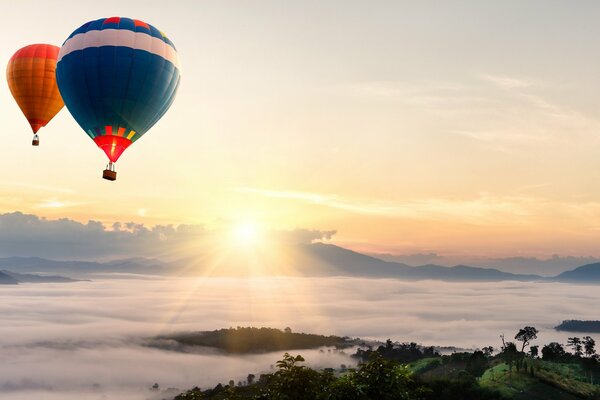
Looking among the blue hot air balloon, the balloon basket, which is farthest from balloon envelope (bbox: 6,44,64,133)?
the balloon basket

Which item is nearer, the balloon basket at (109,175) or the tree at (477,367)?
the balloon basket at (109,175)

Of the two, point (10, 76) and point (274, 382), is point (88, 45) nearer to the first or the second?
point (10, 76)

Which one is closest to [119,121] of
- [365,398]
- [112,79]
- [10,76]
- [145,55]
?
[112,79]

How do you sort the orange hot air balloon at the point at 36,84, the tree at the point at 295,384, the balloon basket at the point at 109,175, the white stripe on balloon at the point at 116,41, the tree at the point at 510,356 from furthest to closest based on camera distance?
the tree at the point at 510,356
the orange hot air balloon at the point at 36,84
the white stripe on balloon at the point at 116,41
the balloon basket at the point at 109,175
the tree at the point at 295,384

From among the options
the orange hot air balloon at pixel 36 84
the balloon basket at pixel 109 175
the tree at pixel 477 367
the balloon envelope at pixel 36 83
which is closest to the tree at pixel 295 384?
the balloon basket at pixel 109 175

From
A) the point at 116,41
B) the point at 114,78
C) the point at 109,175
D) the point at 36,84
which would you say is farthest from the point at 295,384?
the point at 36,84

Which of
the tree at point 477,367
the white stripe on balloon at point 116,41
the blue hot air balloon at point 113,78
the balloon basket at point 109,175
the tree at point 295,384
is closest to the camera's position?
the tree at point 295,384

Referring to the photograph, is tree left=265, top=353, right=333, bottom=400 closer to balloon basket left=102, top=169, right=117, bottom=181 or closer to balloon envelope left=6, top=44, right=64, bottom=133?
balloon basket left=102, top=169, right=117, bottom=181

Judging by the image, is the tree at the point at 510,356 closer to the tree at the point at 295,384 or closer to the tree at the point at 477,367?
the tree at the point at 477,367
